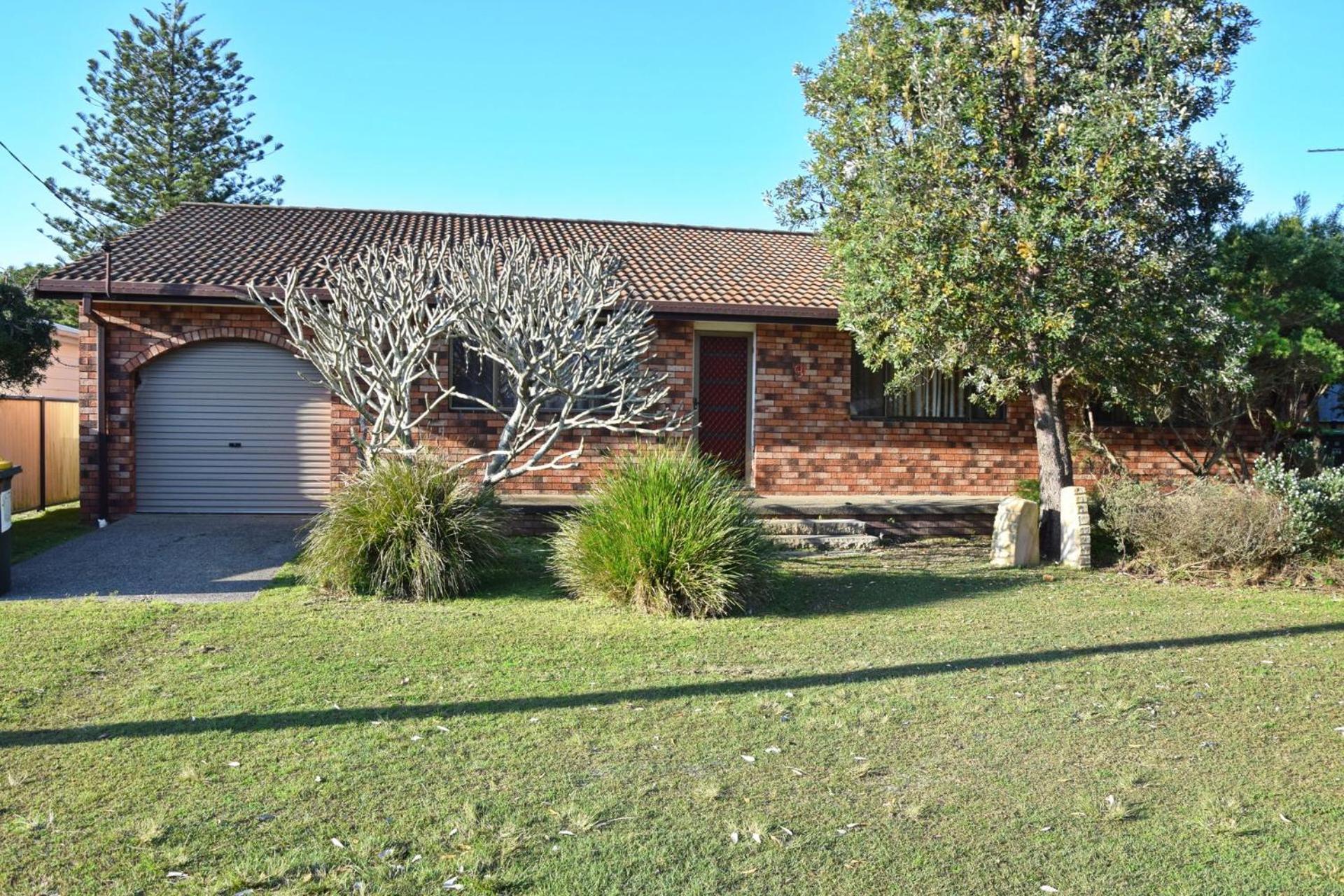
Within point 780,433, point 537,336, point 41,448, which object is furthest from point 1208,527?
point 41,448

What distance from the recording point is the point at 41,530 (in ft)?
42.3

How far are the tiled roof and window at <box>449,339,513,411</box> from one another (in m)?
1.71

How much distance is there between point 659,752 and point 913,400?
10719mm

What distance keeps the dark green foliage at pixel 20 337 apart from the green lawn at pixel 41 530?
182cm

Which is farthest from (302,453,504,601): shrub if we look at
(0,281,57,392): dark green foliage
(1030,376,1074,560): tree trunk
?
(0,281,57,392): dark green foliage

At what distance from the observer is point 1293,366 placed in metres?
12.5

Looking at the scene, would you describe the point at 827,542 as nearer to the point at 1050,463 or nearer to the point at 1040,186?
the point at 1050,463

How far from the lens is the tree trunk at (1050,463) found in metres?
12.0

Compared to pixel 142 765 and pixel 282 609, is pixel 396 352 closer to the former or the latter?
pixel 282 609

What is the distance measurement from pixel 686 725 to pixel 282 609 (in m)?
4.19

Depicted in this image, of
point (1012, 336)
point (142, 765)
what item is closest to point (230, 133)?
point (1012, 336)

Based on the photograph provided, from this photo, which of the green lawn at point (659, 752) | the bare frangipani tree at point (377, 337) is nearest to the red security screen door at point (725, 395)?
the bare frangipani tree at point (377, 337)

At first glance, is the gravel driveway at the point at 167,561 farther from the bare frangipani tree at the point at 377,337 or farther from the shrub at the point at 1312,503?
the shrub at the point at 1312,503

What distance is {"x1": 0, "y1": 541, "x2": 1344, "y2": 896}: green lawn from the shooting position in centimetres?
394
